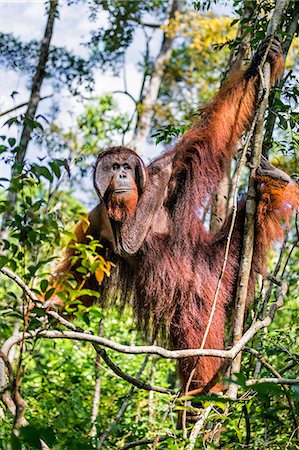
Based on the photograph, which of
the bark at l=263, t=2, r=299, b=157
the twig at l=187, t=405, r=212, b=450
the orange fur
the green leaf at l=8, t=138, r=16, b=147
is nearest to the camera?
the twig at l=187, t=405, r=212, b=450

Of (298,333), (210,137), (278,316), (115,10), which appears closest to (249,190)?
(210,137)

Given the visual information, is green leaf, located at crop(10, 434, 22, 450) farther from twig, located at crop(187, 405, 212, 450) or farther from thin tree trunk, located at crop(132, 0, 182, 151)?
thin tree trunk, located at crop(132, 0, 182, 151)

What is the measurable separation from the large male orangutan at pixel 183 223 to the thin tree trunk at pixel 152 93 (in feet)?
28.7

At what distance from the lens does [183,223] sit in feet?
15.8

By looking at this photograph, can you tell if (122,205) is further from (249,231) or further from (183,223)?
(249,231)

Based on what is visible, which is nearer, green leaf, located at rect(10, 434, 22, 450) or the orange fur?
green leaf, located at rect(10, 434, 22, 450)

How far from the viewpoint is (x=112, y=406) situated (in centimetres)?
638

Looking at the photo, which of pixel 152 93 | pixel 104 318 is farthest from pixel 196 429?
pixel 152 93

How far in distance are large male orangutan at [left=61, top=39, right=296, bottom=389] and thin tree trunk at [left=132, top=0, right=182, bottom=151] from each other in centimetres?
876

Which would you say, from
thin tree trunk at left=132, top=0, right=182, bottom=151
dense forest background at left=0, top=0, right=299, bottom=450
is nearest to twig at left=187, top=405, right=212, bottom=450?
dense forest background at left=0, top=0, right=299, bottom=450

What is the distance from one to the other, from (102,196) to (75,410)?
1752 mm

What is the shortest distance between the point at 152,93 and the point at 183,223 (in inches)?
470

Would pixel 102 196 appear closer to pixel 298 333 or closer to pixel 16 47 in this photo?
pixel 298 333

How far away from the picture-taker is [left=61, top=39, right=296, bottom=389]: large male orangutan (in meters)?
4.64
